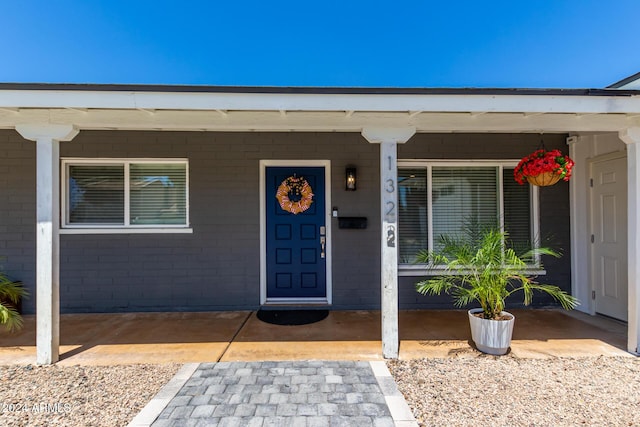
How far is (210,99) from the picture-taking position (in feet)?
8.75

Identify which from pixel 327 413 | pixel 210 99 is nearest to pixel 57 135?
pixel 210 99

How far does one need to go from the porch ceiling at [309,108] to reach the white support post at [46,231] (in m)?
0.11

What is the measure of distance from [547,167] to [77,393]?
180 inches

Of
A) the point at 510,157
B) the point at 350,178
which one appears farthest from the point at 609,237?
the point at 350,178

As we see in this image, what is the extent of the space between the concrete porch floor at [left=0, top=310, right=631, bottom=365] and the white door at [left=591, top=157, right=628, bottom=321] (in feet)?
0.90

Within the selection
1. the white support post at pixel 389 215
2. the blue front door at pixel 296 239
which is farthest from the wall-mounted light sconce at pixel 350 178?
the white support post at pixel 389 215

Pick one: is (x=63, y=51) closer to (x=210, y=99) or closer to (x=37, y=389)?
(x=210, y=99)

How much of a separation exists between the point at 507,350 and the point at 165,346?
338 cm

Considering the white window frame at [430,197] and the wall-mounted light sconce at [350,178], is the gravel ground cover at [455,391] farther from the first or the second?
the wall-mounted light sconce at [350,178]

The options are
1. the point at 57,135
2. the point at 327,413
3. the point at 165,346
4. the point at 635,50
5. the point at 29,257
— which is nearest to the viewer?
the point at 327,413

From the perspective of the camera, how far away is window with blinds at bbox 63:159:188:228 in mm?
4406

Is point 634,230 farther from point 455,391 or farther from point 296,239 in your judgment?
point 296,239

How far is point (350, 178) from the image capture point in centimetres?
437

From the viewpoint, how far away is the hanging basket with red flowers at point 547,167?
3.24 meters
